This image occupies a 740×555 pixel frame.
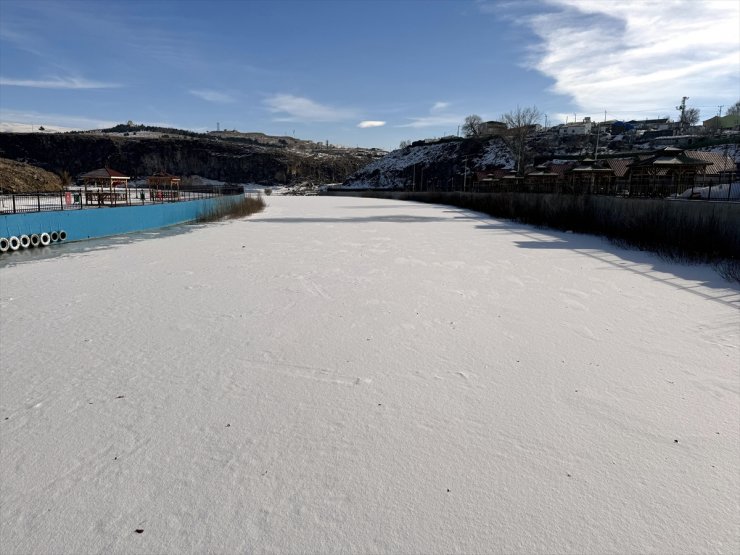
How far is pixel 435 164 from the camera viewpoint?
11888 centimetres

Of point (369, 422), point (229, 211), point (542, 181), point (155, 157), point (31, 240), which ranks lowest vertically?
point (369, 422)

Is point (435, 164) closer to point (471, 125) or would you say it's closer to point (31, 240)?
point (471, 125)

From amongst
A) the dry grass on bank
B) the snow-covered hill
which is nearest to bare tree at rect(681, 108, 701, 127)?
the snow-covered hill

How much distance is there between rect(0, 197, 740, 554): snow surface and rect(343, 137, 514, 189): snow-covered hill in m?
98.8

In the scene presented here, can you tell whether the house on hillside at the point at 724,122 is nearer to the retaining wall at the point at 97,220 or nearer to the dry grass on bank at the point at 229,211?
the dry grass on bank at the point at 229,211

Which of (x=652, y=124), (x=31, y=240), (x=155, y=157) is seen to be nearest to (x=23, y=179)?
(x=31, y=240)

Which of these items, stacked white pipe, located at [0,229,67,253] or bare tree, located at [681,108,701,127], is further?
bare tree, located at [681,108,701,127]

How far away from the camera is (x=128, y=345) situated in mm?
6348

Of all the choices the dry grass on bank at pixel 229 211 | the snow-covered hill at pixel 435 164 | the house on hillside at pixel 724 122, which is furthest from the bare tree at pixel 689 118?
the dry grass on bank at pixel 229 211

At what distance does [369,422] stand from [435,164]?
393 ft

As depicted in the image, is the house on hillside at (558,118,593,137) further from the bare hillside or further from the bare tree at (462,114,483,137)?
the bare hillside

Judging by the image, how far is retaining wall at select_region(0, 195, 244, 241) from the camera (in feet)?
58.7

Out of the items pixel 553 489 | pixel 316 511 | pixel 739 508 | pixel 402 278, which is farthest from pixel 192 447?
pixel 402 278

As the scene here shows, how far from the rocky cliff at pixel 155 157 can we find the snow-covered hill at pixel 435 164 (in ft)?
90.9
